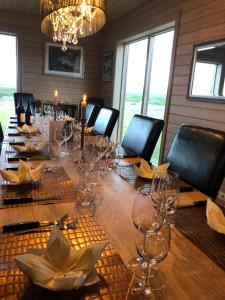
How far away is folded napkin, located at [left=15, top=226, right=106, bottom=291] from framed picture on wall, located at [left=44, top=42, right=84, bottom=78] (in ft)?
17.2

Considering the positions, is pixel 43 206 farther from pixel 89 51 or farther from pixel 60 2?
pixel 89 51

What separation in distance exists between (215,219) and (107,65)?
195 inches

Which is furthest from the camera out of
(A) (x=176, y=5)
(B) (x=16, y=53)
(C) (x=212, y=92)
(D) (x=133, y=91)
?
(B) (x=16, y=53)

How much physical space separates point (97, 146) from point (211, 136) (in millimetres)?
621

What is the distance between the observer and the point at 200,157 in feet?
4.85

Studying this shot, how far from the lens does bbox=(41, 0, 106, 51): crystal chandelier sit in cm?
165

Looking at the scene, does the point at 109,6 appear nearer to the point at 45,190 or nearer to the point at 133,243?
the point at 45,190

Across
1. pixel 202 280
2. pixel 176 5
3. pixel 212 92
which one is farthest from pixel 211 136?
pixel 176 5

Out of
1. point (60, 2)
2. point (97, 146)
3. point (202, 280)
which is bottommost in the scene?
point (202, 280)

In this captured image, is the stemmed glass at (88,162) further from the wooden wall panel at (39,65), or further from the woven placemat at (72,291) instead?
the wooden wall panel at (39,65)

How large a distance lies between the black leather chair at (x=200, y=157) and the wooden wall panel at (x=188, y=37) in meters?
1.22

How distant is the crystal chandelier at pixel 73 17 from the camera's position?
5.42ft

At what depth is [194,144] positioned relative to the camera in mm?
1552

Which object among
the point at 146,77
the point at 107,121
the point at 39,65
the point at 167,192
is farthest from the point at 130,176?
the point at 39,65
